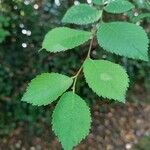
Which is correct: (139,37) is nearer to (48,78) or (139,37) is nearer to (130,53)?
(130,53)

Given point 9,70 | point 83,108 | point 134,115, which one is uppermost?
point 83,108

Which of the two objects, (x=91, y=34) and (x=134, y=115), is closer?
(x=91, y=34)

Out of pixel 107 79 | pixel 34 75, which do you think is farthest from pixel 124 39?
pixel 34 75

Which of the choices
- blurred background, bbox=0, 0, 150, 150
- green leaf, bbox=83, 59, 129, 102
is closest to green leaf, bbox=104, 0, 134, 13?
green leaf, bbox=83, 59, 129, 102

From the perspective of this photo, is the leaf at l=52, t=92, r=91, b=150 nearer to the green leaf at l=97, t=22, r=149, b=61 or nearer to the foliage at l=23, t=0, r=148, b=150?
the foliage at l=23, t=0, r=148, b=150

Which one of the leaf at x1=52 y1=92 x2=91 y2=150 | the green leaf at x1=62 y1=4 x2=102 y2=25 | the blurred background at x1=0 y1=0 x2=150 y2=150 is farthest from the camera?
the blurred background at x1=0 y1=0 x2=150 y2=150

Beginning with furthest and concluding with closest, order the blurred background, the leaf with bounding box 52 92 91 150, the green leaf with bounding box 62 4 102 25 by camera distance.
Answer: the blurred background, the green leaf with bounding box 62 4 102 25, the leaf with bounding box 52 92 91 150

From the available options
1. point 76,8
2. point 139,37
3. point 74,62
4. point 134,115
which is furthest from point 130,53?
point 134,115
